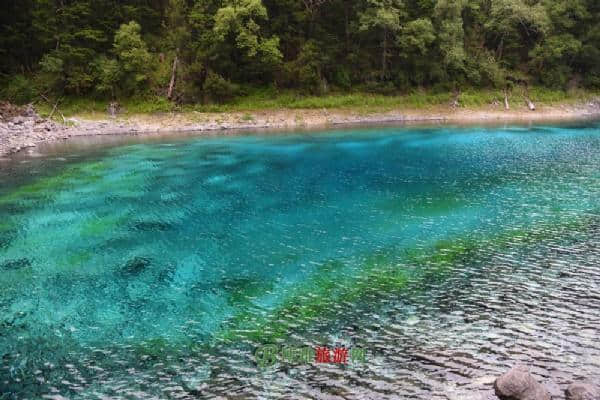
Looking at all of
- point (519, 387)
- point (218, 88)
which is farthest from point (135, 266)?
point (218, 88)

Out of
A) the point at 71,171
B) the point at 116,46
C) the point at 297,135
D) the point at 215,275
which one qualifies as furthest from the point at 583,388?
the point at 116,46

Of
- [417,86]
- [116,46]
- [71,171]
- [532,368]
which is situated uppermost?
[116,46]

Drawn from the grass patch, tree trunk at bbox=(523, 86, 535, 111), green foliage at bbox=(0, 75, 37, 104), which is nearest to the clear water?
the grass patch

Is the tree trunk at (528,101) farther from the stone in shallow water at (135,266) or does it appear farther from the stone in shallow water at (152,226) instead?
the stone in shallow water at (135,266)

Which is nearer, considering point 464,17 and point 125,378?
point 125,378

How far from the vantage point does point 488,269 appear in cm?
1511

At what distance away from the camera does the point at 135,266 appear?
16.2 m

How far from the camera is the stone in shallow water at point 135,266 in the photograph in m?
15.7

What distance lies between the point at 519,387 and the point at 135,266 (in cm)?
1263

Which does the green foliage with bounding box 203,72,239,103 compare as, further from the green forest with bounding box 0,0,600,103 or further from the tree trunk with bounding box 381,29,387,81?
the tree trunk with bounding box 381,29,387,81

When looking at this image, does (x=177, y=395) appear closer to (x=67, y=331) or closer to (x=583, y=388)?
(x=67, y=331)

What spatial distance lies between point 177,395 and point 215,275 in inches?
245

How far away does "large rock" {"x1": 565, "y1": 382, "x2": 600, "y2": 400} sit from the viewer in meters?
8.53

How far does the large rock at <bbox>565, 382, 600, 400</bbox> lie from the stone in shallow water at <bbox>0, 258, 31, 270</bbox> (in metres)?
16.9
